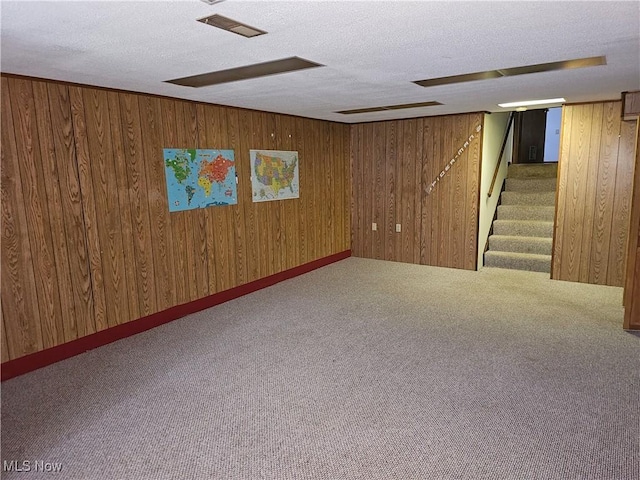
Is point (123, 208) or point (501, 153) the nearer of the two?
point (123, 208)

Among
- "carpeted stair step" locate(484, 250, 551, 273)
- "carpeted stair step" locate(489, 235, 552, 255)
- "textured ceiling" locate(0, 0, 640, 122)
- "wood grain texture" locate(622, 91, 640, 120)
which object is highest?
"textured ceiling" locate(0, 0, 640, 122)

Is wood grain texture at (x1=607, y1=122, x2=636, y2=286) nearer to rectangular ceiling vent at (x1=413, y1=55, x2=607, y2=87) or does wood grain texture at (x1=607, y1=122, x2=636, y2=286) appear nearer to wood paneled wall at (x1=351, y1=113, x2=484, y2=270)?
wood paneled wall at (x1=351, y1=113, x2=484, y2=270)

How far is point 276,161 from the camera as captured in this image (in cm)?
532

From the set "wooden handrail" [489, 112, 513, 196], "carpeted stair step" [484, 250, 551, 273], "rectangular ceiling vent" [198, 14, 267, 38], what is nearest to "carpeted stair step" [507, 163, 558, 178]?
"wooden handrail" [489, 112, 513, 196]

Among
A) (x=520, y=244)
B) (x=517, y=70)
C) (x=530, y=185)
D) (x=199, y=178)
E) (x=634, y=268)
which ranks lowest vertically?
(x=520, y=244)

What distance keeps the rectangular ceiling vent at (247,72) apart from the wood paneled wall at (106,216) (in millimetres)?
779

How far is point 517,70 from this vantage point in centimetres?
311

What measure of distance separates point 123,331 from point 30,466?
67.6 inches

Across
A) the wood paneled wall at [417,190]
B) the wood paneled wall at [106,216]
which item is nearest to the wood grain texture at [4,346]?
the wood paneled wall at [106,216]

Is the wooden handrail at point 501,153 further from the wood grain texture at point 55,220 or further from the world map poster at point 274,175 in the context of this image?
the wood grain texture at point 55,220

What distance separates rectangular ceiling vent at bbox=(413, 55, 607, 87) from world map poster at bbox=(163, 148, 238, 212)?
2.25 metres

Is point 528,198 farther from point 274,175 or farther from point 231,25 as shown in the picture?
point 231,25

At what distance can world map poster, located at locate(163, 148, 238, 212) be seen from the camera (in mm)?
4137

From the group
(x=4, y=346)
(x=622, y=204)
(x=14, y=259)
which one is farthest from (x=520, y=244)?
(x=4, y=346)
